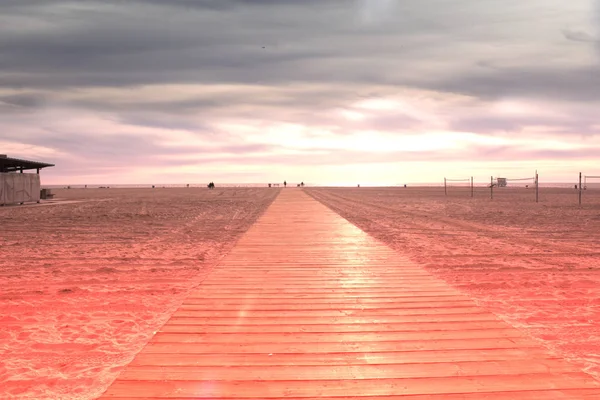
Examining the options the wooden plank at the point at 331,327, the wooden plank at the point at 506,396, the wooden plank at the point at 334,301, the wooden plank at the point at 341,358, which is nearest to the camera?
the wooden plank at the point at 506,396

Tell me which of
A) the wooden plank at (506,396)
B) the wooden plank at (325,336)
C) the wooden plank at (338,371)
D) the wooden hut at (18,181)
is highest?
the wooden hut at (18,181)

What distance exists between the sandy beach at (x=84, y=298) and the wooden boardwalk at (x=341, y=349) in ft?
1.69

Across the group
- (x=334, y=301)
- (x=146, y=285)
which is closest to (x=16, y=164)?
(x=146, y=285)

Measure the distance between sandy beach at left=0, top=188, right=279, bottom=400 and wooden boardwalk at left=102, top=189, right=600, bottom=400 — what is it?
A: 1.69ft

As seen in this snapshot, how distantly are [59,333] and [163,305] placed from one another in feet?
4.55

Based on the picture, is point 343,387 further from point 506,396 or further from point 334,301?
point 334,301

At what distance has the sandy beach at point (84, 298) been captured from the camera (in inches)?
151

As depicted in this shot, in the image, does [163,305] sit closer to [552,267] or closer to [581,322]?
[581,322]

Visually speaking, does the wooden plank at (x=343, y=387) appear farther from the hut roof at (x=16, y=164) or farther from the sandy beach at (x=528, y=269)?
the hut roof at (x=16, y=164)

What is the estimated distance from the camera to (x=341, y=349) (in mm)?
3928

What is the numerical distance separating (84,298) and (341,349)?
4.37 meters

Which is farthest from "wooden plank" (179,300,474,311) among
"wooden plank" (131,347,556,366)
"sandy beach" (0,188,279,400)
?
"wooden plank" (131,347,556,366)

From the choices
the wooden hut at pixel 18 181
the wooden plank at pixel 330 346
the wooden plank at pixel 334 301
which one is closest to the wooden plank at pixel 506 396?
the wooden plank at pixel 330 346

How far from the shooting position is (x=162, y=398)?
306 centimetres
